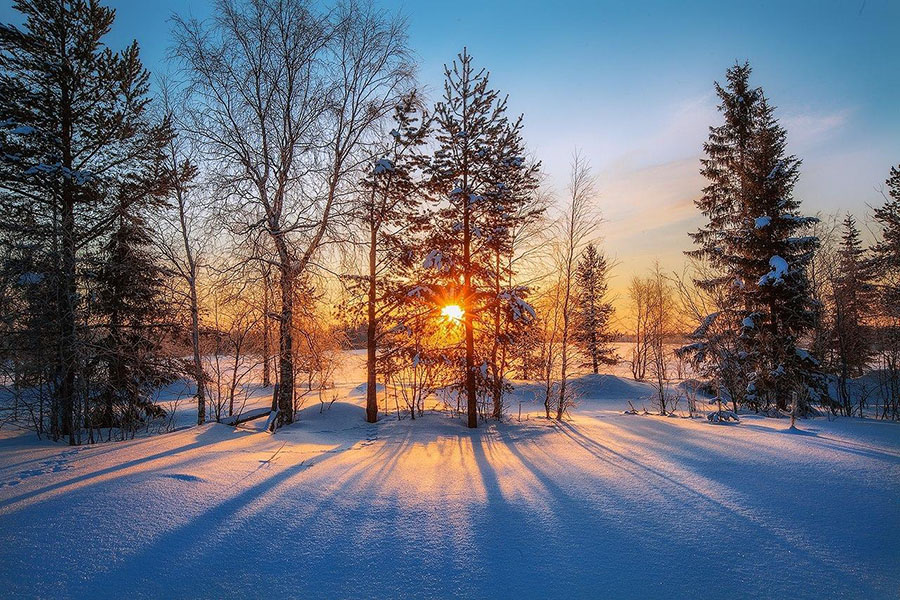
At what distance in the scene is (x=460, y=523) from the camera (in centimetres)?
405

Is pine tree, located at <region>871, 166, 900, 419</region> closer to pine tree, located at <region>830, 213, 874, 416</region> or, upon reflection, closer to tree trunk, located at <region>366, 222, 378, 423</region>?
pine tree, located at <region>830, 213, 874, 416</region>

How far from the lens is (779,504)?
434cm

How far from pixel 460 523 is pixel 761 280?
1559 centimetres

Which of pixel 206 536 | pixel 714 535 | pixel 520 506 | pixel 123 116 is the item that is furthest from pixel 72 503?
pixel 123 116

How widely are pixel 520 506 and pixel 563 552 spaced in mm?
1046

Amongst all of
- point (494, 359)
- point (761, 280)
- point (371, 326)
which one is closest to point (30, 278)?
point (371, 326)

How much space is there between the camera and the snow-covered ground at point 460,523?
3021mm

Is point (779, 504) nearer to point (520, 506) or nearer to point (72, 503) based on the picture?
point (520, 506)

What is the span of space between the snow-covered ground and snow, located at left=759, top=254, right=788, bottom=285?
827cm

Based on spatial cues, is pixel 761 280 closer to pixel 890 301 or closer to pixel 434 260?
pixel 890 301

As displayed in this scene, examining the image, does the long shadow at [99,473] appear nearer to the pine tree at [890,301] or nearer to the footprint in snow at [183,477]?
the footprint in snow at [183,477]

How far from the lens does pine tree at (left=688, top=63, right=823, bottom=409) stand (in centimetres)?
1355

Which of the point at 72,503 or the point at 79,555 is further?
the point at 72,503

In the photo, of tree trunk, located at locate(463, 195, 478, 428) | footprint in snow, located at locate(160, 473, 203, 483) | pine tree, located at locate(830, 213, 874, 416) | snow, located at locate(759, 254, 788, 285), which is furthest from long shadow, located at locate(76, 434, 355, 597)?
A: pine tree, located at locate(830, 213, 874, 416)
